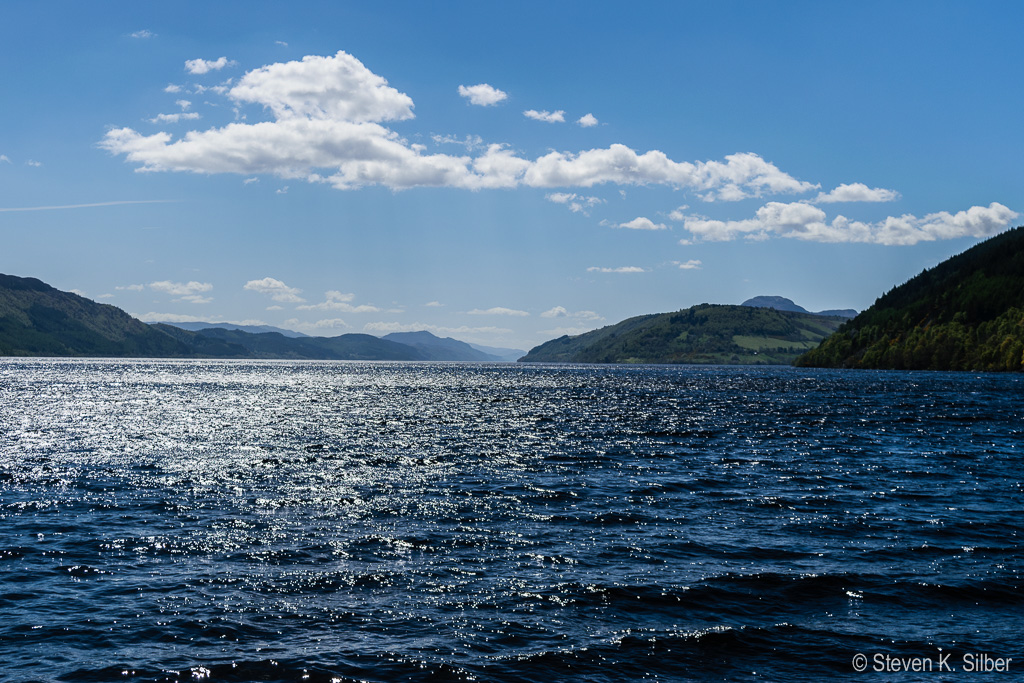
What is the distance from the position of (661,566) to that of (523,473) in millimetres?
21492

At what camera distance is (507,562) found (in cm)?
2480

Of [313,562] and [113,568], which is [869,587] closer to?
[313,562]

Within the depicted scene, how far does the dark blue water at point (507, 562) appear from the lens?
17.0 meters

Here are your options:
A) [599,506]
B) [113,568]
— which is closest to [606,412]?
[599,506]

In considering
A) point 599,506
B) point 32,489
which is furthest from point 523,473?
point 32,489

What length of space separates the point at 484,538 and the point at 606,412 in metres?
71.5

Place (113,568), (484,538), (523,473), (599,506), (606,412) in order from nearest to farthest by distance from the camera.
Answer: (113,568) < (484,538) < (599,506) < (523,473) < (606,412)

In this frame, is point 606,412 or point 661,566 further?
point 606,412

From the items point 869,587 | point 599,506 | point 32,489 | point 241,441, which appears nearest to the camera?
point 869,587

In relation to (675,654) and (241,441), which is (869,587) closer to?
(675,654)

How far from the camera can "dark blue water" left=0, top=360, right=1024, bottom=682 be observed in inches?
667

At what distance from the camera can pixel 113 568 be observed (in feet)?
77.9

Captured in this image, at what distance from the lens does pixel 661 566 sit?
24203 millimetres

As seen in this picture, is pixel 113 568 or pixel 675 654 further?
pixel 113 568
